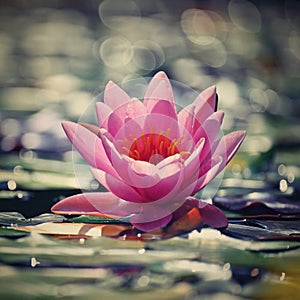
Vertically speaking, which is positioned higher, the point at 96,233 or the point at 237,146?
the point at 237,146

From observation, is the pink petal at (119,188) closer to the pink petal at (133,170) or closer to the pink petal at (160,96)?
the pink petal at (133,170)

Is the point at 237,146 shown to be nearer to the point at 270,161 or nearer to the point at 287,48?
the point at 270,161

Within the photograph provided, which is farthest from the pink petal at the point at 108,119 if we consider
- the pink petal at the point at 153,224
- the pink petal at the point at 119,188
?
the pink petal at the point at 153,224

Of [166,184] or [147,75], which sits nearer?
[166,184]

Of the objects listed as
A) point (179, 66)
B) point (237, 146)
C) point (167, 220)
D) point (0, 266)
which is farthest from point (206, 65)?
point (0, 266)

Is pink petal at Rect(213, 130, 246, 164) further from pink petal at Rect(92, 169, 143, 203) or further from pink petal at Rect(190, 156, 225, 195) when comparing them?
pink petal at Rect(92, 169, 143, 203)

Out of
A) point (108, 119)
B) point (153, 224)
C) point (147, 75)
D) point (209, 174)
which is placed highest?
point (147, 75)

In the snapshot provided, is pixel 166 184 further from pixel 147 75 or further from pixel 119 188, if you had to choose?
pixel 147 75

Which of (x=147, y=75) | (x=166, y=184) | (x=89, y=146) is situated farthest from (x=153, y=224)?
(x=147, y=75)
